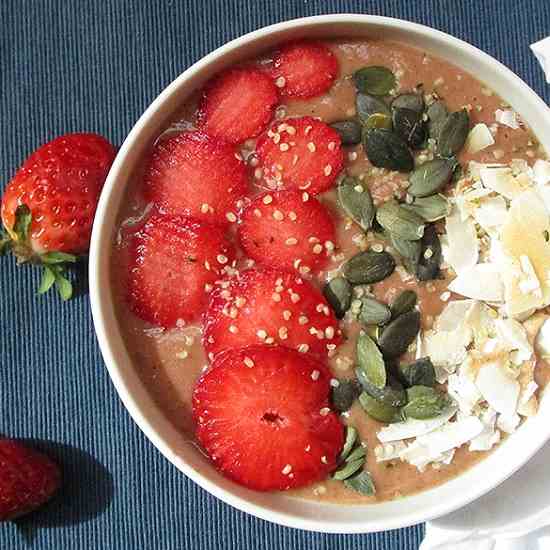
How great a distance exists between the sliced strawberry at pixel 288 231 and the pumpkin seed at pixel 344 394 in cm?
16

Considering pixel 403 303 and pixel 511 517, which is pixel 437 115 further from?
pixel 511 517

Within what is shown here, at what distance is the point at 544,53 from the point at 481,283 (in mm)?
431

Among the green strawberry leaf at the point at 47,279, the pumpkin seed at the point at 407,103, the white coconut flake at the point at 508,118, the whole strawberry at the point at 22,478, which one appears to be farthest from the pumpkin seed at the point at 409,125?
the whole strawberry at the point at 22,478

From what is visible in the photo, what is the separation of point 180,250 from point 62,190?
23cm

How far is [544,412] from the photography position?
4.00 ft

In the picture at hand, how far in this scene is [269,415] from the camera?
1190 millimetres

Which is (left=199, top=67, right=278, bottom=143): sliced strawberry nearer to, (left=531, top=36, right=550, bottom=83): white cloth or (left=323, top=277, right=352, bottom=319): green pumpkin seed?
(left=323, top=277, right=352, bottom=319): green pumpkin seed

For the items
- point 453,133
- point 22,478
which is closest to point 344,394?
point 453,133

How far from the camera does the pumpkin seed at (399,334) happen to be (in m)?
1.20

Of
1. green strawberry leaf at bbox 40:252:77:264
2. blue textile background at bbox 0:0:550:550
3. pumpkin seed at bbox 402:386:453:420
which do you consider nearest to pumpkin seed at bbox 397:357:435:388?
pumpkin seed at bbox 402:386:453:420

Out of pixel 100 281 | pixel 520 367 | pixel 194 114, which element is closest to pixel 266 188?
pixel 194 114

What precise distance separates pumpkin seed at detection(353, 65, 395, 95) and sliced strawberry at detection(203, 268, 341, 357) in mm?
268

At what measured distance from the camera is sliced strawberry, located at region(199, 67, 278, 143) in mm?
1223

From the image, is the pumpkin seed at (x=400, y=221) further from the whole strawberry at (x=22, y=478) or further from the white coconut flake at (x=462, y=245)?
the whole strawberry at (x=22, y=478)
